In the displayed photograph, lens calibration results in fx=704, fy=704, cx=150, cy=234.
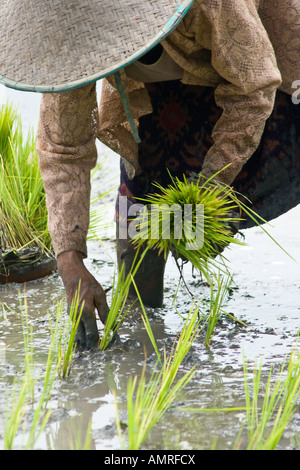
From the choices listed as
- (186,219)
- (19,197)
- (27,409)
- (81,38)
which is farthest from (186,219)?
(19,197)

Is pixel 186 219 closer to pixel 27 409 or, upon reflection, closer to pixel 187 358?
pixel 187 358

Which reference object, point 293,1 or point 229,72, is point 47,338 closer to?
point 229,72

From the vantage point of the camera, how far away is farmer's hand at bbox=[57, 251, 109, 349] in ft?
8.27

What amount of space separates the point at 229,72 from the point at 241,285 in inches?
56.1

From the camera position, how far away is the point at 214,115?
2971 mm

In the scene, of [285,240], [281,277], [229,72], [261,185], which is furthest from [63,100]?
[285,240]

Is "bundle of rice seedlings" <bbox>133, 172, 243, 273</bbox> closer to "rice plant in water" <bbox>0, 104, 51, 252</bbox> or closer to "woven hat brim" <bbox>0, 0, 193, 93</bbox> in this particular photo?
"woven hat brim" <bbox>0, 0, 193, 93</bbox>

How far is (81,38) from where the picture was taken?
2.05 metres

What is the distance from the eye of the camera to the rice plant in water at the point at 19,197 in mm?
3748

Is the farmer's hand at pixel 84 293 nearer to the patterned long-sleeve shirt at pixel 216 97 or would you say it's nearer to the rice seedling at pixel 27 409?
the patterned long-sleeve shirt at pixel 216 97

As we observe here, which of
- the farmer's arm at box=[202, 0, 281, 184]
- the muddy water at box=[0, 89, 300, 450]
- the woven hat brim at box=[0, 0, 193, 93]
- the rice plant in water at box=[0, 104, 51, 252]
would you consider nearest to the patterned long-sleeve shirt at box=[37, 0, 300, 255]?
the farmer's arm at box=[202, 0, 281, 184]

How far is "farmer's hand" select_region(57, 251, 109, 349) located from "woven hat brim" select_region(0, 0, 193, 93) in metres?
0.75

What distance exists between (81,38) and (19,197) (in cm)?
184
